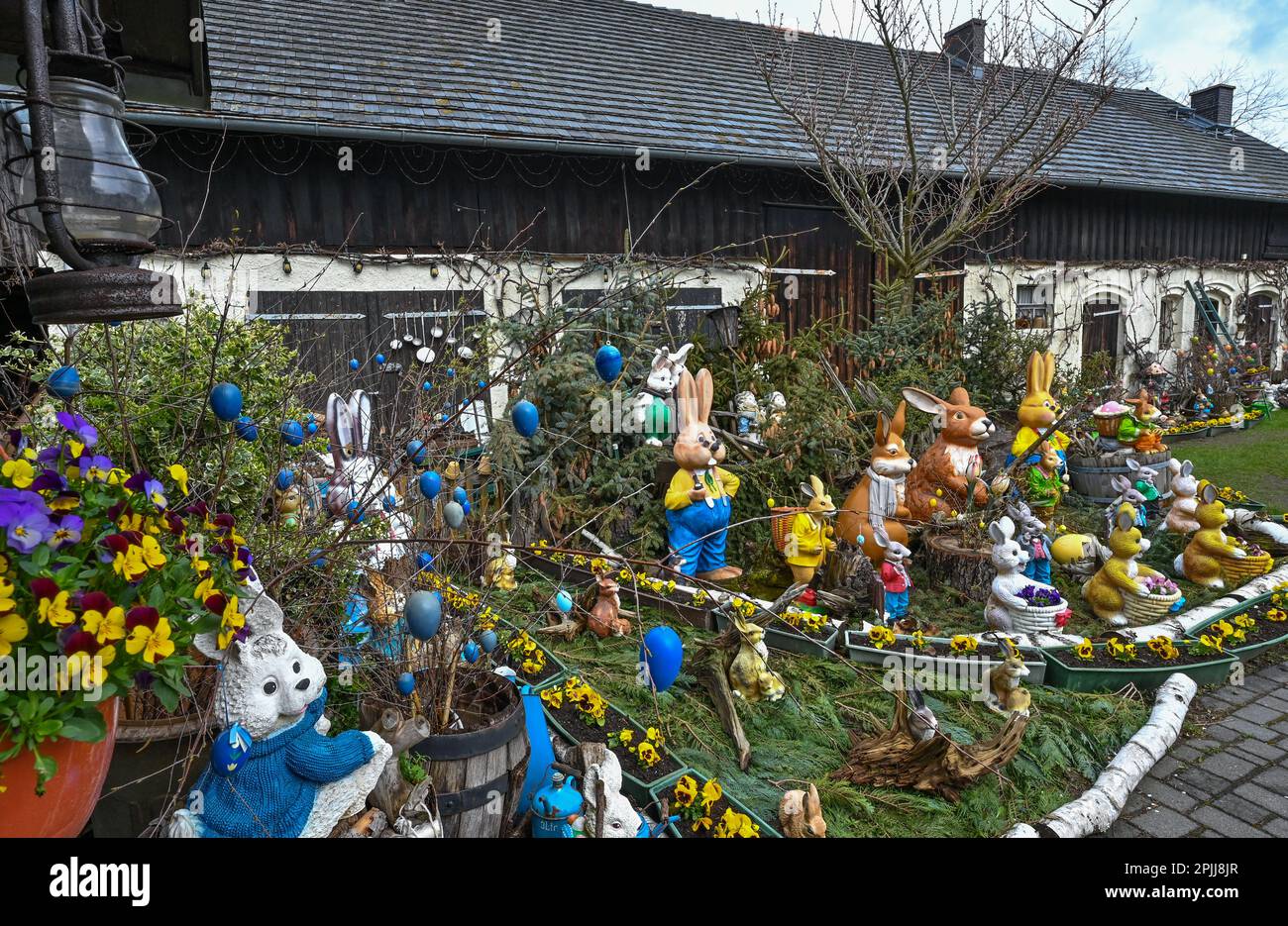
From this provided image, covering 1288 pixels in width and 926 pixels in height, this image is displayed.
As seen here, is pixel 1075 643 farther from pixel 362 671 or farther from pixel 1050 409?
pixel 362 671

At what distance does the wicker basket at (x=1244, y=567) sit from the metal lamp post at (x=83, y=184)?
647 cm

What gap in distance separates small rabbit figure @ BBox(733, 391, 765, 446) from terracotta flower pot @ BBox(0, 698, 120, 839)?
5.56 metres

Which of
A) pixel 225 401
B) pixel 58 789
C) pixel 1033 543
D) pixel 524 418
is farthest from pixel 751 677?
pixel 58 789

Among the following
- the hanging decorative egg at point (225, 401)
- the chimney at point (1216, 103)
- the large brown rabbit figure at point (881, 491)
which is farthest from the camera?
the chimney at point (1216, 103)

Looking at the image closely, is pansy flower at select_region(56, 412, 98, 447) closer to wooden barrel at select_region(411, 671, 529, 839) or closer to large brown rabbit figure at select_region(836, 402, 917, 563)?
wooden barrel at select_region(411, 671, 529, 839)

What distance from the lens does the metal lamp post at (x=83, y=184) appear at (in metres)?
1.33

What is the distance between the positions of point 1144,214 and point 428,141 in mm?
11600

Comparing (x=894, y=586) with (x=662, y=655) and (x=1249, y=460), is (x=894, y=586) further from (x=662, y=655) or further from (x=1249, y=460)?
(x=1249, y=460)

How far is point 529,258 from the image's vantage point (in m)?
7.98

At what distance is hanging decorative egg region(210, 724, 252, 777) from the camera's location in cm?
186

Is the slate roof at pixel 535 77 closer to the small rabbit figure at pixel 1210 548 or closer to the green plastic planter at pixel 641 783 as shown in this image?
the small rabbit figure at pixel 1210 548

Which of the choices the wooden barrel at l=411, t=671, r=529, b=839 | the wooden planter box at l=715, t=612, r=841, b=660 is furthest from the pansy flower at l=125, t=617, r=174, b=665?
the wooden planter box at l=715, t=612, r=841, b=660

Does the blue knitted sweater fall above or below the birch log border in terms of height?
above

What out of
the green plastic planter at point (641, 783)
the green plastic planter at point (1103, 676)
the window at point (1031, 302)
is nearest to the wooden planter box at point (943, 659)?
the green plastic planter at point (1103, 676)
